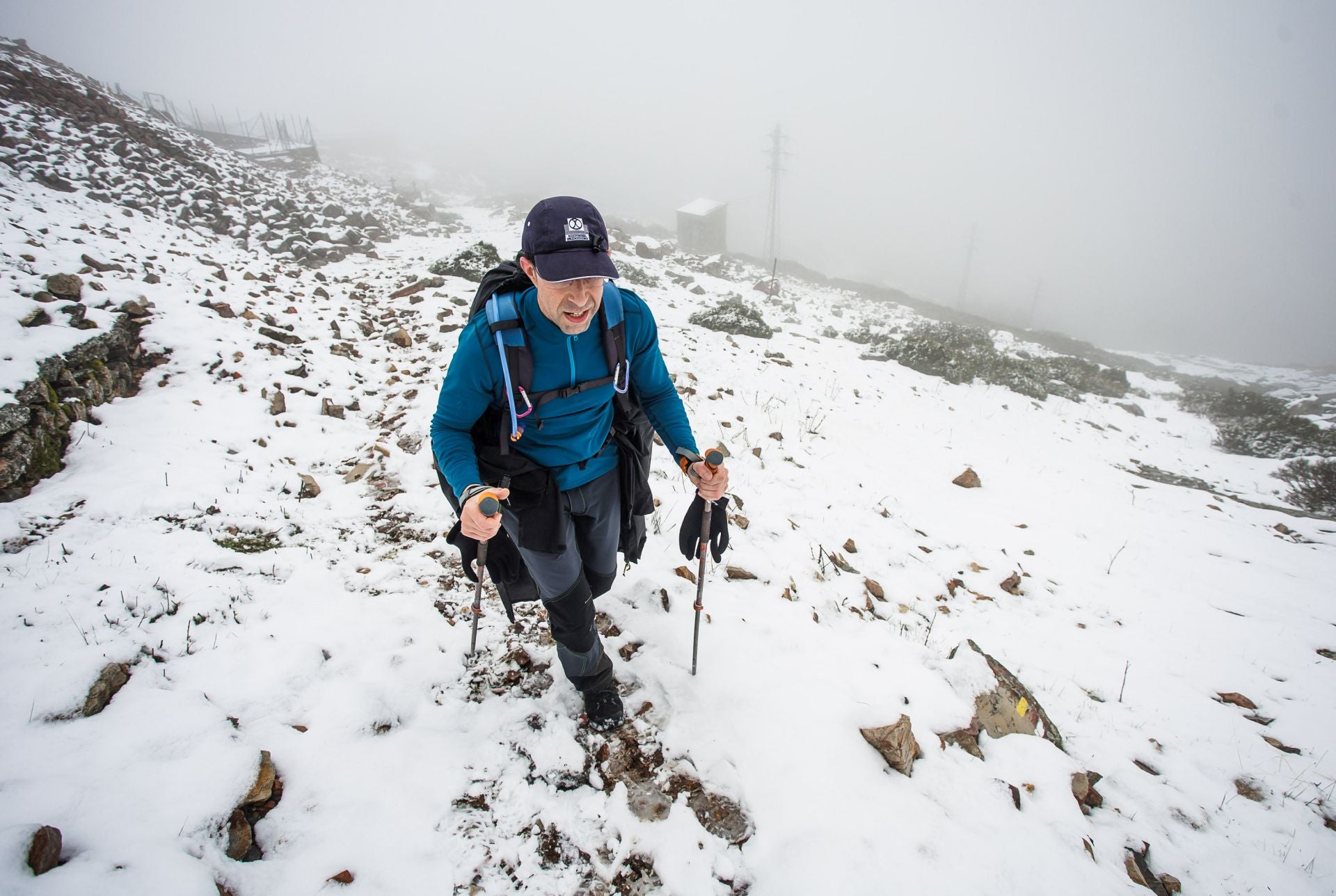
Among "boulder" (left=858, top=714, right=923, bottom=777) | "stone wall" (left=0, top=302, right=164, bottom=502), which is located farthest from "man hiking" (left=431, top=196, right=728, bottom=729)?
"stone wall" (left=0, top=302, right=164, bottom=502)

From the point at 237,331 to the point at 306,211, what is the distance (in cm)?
1505

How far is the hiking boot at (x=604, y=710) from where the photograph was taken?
118 inches

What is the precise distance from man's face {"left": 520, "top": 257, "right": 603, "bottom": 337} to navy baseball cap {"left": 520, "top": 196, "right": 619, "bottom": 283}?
53 mm

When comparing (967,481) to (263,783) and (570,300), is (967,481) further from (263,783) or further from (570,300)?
(263,783)

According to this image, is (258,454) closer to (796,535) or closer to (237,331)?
(237,331)

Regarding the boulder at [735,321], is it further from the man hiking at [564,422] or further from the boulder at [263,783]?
the boulder at [263,783]

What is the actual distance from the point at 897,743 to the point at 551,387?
9.49 ft

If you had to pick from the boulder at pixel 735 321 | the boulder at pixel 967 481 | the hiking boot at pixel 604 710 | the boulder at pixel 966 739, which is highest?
the boulder at pixel 735 321

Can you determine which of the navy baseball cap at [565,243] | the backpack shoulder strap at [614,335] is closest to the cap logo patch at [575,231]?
the navy baseball cap at [565,243]

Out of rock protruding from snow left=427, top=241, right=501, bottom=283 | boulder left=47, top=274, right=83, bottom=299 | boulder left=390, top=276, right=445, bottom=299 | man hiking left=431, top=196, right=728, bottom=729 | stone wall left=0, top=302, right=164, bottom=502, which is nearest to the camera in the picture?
man hiking left=431, top=196, right=728, bottom=729

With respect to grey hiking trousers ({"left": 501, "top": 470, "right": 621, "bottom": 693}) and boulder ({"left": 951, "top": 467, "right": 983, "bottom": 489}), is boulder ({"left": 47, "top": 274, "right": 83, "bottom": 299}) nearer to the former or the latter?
grey hiking trousers ({"left": 501, "top": 470, "right": 621, "bottom": 693})

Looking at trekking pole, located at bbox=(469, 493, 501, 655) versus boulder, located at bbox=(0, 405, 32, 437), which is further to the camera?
boulder, located at bbox=(0, 405, 32, 437)

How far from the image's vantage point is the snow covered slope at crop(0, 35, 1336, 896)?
2.33 meters

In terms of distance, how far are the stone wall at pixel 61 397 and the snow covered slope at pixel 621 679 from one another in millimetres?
160
